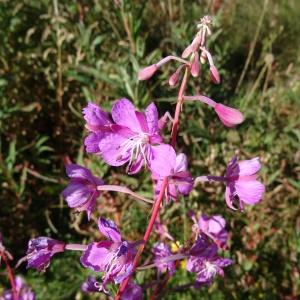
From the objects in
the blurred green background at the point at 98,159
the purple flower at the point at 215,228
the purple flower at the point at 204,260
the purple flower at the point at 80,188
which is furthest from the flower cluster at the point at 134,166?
the blurred green background at the point at 98,159

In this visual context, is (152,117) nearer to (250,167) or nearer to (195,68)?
(195,68)

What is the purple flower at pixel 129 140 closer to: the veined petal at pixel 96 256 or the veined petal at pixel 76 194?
the veined petal at pixel 76 194

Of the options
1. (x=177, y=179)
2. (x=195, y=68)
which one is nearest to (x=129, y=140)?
(x=177, y=179)

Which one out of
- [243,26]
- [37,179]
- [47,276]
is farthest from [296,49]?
[47,276]

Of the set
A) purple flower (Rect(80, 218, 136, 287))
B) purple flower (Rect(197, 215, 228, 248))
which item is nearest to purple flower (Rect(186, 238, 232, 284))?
purple flower (Rect(197, 215, 228, 248))

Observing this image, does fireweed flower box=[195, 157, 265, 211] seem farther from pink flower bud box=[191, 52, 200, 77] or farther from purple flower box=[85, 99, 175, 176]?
pink flower bud box=[191, 52, 200, 77]

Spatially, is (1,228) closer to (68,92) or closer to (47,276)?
(47,276)
